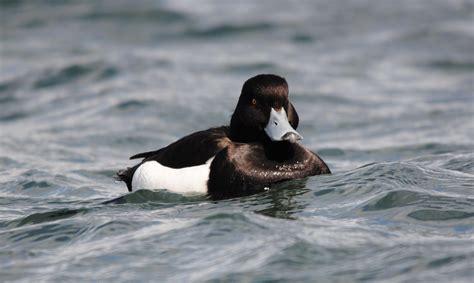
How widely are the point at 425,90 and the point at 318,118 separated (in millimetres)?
2124

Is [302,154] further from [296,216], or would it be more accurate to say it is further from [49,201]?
[49,201]

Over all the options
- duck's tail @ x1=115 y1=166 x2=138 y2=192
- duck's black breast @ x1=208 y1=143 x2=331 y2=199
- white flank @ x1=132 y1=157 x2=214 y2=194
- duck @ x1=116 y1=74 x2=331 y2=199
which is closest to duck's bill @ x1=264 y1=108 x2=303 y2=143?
duck @ x1=116 y1=74 x2=331 y2=199

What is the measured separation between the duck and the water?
130 mm

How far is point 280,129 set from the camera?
299 inches

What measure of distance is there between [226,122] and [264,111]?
6.16 m

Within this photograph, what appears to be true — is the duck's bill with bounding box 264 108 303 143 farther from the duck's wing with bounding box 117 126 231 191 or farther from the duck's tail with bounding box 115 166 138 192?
the duck's tail with bounding box 115 166 138 192

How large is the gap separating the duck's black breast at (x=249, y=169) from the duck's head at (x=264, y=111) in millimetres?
136

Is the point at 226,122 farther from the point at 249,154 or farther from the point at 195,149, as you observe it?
the point at 249,154

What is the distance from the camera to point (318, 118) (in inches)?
550

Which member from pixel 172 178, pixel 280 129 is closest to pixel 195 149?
pixel 172 178

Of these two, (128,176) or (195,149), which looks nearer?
(195,149)

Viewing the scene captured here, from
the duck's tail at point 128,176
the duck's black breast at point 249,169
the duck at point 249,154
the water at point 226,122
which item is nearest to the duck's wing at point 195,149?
the duck at point 249,154

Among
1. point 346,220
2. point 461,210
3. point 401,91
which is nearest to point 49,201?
point 346,220

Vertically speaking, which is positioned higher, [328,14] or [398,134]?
[328,14]
